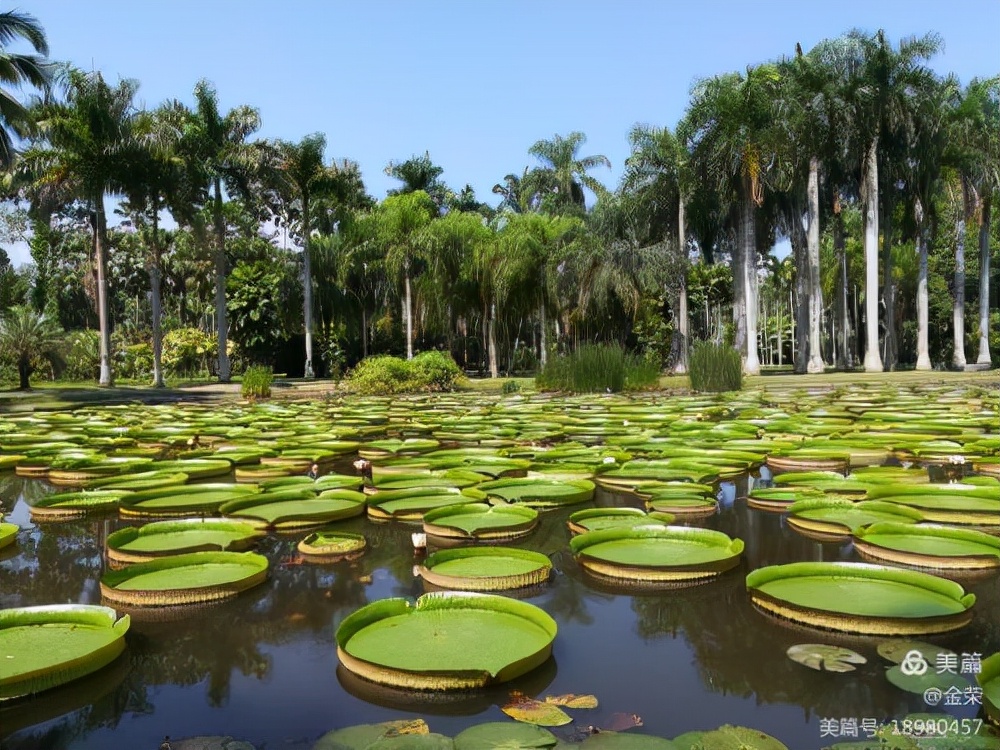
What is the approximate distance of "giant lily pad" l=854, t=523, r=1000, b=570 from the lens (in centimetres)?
347

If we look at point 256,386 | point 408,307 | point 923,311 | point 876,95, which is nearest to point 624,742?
point 256,386

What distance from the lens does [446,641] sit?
8.58 ft

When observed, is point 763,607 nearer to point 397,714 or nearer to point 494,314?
point 397,714

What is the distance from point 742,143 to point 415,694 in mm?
25735

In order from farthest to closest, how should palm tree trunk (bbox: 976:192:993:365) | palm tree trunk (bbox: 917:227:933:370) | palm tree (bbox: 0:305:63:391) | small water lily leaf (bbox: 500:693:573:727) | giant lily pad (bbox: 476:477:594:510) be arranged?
1. palm tree trunk (bbox: 917:227:933:370)
2. palm tree trunk (bbox: 976:192:993:365)
3. palm tree (bbox: 0:305:63:391)
4. giant lily pad (bbox: 476:477:594:510)
5. small water lily leaf (bbox: 500:693:573:727)

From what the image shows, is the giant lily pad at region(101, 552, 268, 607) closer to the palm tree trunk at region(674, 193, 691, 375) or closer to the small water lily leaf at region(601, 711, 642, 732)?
the small water lily leaf at region(601, 711, 642, 732)

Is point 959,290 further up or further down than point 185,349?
further up

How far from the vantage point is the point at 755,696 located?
2.34m

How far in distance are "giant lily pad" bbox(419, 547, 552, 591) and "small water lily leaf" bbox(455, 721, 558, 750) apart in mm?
1271

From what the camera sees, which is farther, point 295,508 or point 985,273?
point 985,273

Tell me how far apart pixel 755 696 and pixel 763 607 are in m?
0.76

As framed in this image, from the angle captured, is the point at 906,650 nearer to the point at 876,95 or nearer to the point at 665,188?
the point at 876,95

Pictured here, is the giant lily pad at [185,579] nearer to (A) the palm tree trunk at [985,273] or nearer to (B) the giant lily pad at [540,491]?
(B) the giant lily pad at [540,491]

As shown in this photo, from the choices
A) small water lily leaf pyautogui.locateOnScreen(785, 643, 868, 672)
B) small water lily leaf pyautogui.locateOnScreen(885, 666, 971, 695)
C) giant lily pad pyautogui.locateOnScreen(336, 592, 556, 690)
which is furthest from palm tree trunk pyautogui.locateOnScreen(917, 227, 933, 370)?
giant lily pad pyautogui.locateOnScreen(336, 592, 556, 690)
